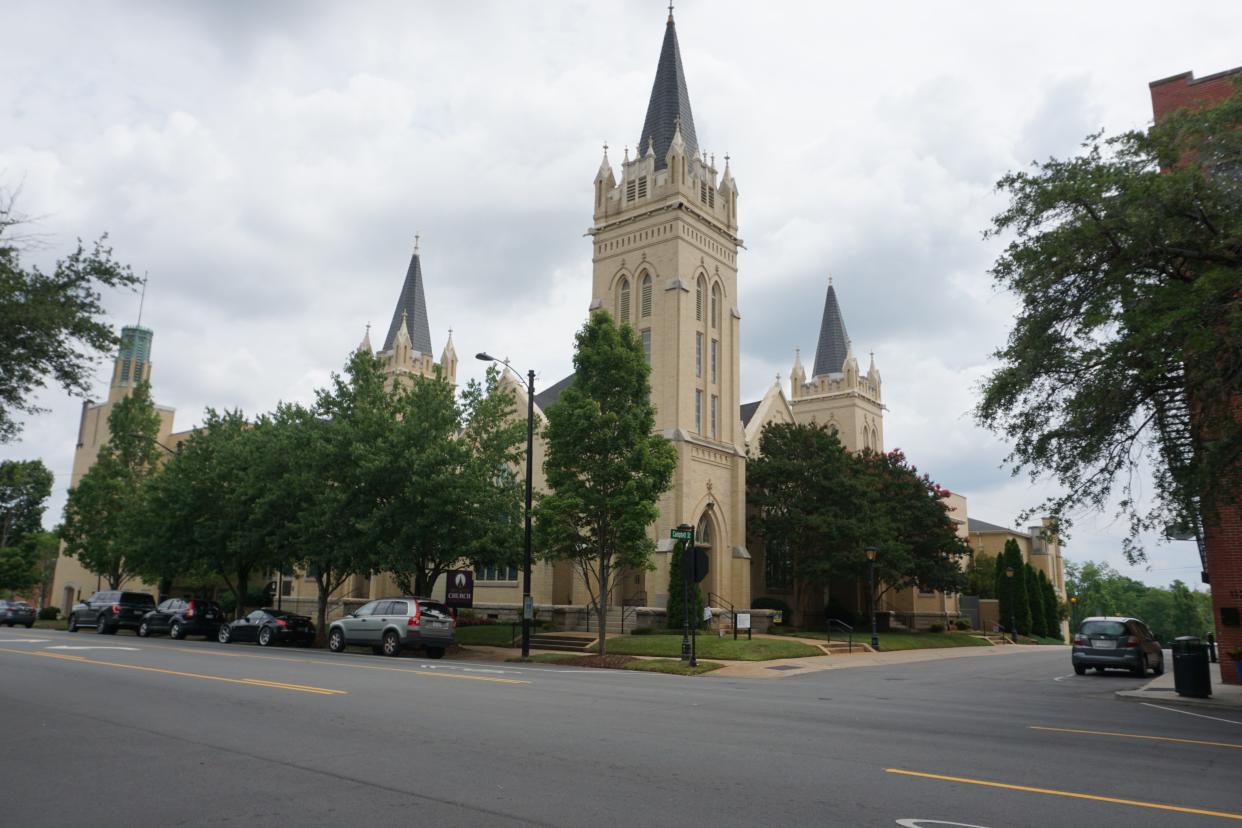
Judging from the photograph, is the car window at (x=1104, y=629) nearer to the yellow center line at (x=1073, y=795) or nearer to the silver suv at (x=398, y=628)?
the silver suv at (x=398, y=628)

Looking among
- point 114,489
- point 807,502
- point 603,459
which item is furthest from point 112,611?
point 807,502

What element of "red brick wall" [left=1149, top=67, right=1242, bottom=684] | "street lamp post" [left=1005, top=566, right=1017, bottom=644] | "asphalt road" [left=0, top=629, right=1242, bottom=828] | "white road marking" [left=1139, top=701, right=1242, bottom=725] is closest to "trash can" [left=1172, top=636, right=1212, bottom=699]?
"white road marking" [left=1139, top=701, right=1242, bottom=725]

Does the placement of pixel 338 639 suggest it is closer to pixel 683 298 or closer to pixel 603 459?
pixel 603 459

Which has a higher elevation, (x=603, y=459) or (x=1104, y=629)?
(x=603, y=459)

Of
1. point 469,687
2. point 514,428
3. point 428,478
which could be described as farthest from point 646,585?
point 469,687

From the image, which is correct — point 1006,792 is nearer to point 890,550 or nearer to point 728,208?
point 890,550

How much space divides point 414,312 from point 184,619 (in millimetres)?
32252

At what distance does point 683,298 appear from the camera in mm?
38344

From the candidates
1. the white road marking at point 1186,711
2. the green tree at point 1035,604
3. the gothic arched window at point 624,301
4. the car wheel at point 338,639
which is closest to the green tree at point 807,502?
the gothic arched window at point 624,301

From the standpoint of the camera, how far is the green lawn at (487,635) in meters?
30.9

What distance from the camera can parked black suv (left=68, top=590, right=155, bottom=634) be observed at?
3519 centimetres

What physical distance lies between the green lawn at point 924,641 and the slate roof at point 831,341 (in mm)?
21706

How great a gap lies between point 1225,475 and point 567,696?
10.7m

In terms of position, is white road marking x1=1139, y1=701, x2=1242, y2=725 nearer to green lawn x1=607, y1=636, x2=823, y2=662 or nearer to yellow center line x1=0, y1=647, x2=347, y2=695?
green lawn x1=607, y1=636, x2=823, y2=662
